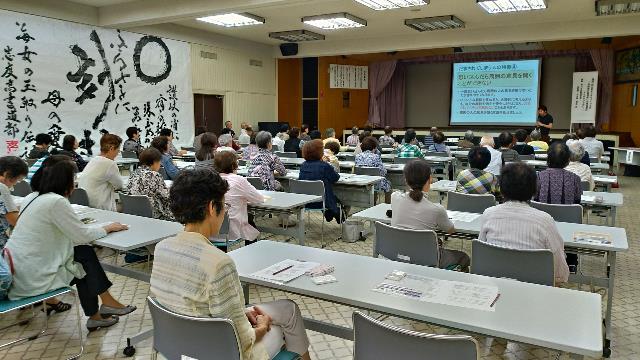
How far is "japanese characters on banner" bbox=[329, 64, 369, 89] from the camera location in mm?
14554

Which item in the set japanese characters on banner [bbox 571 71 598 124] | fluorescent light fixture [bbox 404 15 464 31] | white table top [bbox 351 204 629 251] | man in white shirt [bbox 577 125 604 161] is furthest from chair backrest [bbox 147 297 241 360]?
japanese characters on banner [bbox 571 71 598 124]

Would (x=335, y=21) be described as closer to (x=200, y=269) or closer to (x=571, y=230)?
(x=571, y=230)

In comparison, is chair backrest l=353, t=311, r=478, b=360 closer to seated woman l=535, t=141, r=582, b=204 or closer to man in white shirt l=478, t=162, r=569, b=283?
man in white shirt l=478, t=162, r=569, b=283

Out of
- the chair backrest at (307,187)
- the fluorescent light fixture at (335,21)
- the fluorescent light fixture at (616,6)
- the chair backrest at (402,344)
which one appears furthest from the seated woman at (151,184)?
the fluorescent light fixture at (616,6)

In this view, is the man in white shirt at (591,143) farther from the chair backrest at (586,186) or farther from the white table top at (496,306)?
the white table top at (496,306)

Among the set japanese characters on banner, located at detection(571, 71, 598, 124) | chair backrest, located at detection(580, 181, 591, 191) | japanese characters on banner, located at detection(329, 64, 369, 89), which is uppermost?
japanese characters on banner, located at detection(329, 64, 369, 89)

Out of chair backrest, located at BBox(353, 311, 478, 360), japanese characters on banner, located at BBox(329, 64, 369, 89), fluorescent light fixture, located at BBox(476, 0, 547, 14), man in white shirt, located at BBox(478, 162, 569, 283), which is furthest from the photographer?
japanese characters on banner, located at BBox(329, 64, 369, 89)

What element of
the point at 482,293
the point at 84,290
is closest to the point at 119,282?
the point at 84,290

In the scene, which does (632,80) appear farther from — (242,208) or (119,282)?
(119,282)

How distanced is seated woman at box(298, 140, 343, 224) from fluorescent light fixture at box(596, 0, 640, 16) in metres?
5.76

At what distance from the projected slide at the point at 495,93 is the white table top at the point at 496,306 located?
1289 centimetres

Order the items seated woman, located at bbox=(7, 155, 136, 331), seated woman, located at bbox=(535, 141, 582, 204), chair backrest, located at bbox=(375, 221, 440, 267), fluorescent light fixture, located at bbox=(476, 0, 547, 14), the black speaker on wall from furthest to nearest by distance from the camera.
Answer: the black speaker on wall → fluorescent light fixture, located at bbox=(476, 0, 547, 14) → seated woman, located at bbox=(535, 141, 582, 204) → chair backrest, located at bbox=(375, 221, 440, 267) → seated woman, located at bbox=(7, 155, 136, 331)

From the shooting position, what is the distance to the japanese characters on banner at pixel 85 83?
313 inches

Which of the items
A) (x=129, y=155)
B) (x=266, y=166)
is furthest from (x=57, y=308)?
(x=129, y=155)
